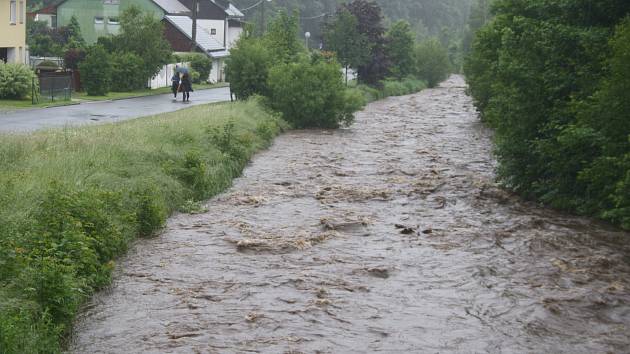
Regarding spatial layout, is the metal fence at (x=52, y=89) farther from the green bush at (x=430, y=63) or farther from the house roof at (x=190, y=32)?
the green bush at (x=430, y=63)

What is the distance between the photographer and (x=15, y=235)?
39.2 feet

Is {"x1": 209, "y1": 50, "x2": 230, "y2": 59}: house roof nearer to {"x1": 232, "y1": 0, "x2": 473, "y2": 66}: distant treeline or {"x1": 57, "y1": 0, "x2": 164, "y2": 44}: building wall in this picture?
{"x1": 57, "y1": 0, "x2": 164, "y2": 44}: building wall

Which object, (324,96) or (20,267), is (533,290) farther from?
(324,96)

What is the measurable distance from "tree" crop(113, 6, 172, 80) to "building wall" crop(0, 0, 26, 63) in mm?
5924

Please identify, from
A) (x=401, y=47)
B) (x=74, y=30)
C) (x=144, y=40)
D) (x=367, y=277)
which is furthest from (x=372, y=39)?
(x=367, y=277)

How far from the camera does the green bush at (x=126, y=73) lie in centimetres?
4954

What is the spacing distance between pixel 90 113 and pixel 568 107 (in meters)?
20.5

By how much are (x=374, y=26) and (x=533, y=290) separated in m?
48.6

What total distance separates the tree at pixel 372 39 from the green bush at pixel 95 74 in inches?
766

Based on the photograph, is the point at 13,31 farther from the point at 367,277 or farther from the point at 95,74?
the point at 367,277

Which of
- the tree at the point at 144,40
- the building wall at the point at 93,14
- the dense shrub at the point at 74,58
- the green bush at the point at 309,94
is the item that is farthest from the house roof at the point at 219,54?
the green bush at the point at 309,94

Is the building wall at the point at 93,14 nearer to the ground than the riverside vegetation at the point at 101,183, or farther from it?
farther from it

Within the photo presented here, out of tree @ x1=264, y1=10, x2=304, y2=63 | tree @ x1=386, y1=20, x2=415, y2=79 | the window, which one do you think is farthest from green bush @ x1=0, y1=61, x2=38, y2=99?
tree @ x1=386, y1=20, x2=415, y2=79

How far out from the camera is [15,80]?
38.6 m
